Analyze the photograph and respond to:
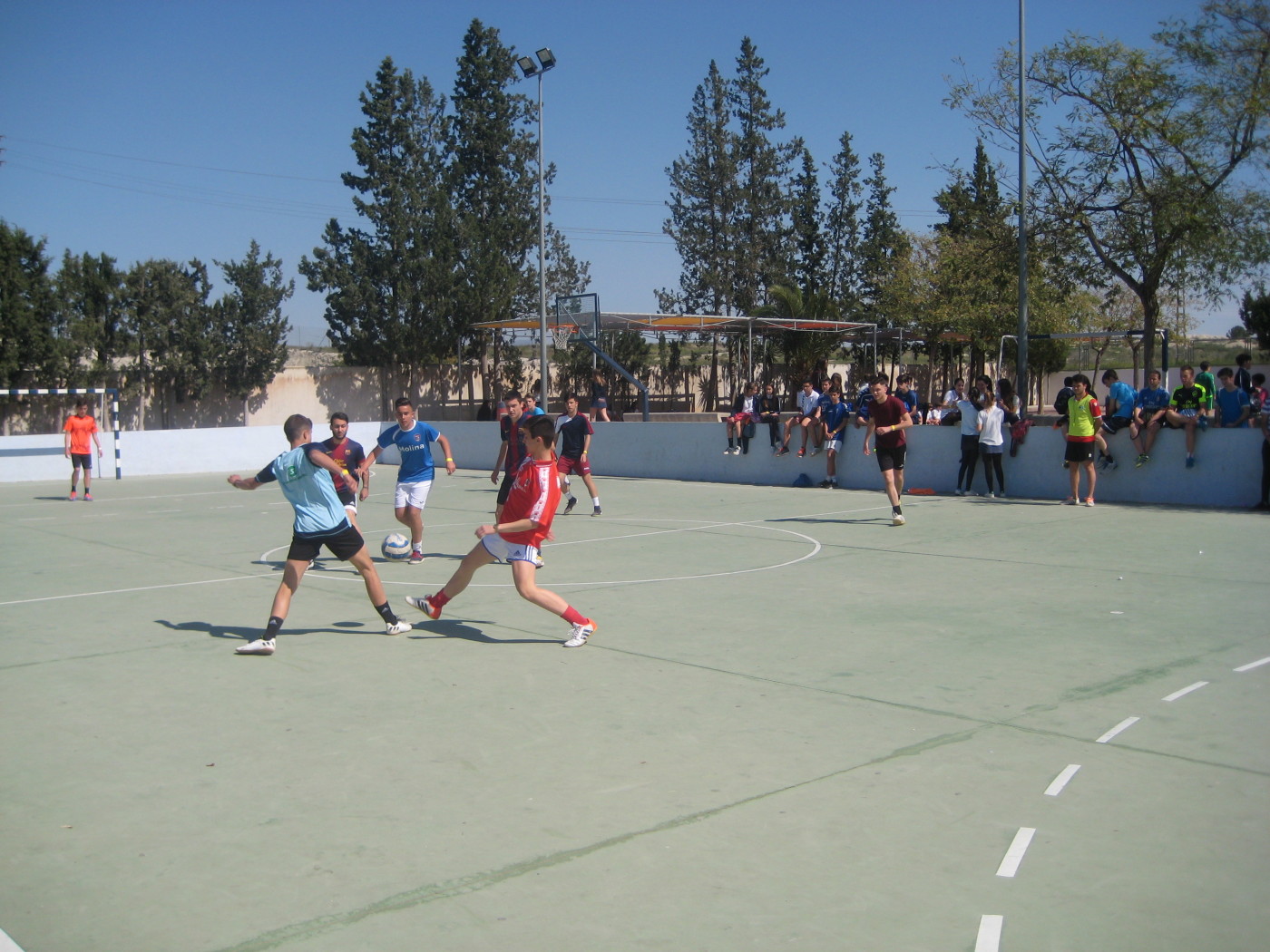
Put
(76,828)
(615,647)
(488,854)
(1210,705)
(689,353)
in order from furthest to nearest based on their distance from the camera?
(689,353), (615,647), (1210,705), (76,828), (488,854)

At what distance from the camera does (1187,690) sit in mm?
6434

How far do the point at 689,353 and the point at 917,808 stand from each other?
1673 inches

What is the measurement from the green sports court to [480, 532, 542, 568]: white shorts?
66 centimetres

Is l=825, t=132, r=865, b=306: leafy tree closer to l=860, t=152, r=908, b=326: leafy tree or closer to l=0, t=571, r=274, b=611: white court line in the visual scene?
l=860, t=152, r=908, b=326: leafy tree

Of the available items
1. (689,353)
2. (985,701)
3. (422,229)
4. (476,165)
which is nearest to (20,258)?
(422,229)

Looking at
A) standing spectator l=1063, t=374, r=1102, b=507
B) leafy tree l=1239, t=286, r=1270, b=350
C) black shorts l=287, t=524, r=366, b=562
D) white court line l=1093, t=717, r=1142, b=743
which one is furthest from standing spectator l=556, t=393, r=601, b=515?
leafy tree l=1239, t=286, r=1270, b=350

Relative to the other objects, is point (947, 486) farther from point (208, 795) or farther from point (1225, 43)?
point (208, 795)

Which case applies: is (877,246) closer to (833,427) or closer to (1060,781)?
(833,427)

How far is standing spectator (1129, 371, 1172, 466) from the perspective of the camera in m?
16.6

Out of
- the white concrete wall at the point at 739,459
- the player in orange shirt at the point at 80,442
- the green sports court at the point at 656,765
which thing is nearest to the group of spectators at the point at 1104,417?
the white concrete wall at the point at 739,459

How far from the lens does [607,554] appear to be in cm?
1239

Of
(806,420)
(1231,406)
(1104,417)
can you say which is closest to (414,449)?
(806,420)

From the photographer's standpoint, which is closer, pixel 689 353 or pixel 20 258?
pixel 20 258

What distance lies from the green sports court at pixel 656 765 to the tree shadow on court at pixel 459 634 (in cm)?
4
